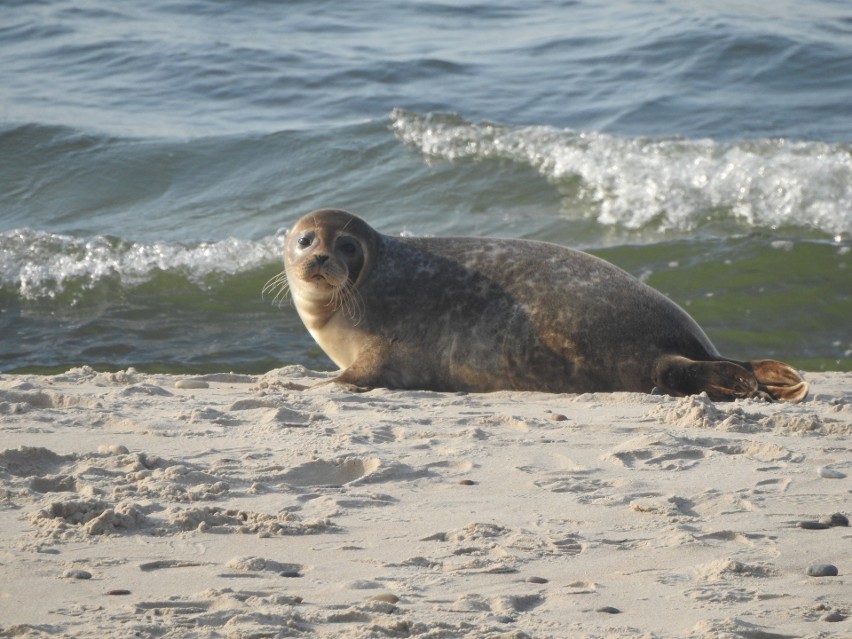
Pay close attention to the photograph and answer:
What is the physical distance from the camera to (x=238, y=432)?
4969 mm

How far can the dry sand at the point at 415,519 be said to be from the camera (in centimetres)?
311

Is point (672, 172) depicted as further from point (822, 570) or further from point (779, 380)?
point (822, 570)

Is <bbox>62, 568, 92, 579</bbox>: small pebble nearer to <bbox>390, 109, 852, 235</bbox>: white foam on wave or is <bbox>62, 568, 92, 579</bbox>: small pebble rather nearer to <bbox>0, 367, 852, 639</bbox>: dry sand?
<bbox>0, 367, 852, 639</bbox>: dry sand

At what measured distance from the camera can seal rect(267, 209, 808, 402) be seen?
255 inches

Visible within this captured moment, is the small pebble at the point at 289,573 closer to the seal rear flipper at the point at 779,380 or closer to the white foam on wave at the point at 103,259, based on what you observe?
the seal rear flipper at the point at 779,380

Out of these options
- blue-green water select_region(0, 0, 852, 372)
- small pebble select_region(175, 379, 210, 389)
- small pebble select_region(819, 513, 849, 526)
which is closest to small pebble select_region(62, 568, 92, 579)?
small pebble select_region(819, 513, 849, 526)

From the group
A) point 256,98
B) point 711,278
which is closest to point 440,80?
point 256,98

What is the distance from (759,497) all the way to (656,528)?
1.56 feet

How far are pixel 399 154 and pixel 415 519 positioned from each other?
10.6 m

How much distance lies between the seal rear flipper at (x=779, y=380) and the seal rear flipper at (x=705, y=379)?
0.09 metres

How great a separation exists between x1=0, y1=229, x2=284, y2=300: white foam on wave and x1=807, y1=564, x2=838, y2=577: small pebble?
771cm

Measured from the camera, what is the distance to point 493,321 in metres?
6.75

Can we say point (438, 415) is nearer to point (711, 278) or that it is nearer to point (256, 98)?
point (711, 278)

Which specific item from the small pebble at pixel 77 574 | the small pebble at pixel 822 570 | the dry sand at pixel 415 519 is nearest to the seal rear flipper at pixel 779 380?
the dry sand at pixel 415 519
